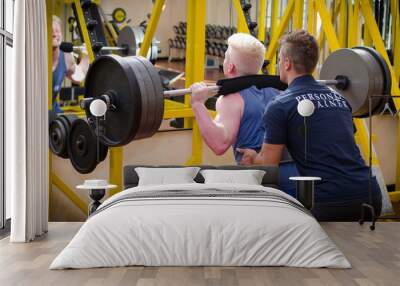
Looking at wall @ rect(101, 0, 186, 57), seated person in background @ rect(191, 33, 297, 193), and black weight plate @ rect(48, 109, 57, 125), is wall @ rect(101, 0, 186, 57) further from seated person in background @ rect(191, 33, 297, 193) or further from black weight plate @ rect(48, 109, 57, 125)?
black weight plate @ rect(48, 109, 57, 125)

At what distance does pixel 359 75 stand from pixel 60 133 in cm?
274

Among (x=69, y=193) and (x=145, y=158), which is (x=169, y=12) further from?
(x=69, y=193)

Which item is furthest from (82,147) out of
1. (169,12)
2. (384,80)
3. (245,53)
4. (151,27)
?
(384,80)

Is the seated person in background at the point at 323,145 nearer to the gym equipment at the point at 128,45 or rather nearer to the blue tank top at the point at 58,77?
the gym equipment at the point at 128,45

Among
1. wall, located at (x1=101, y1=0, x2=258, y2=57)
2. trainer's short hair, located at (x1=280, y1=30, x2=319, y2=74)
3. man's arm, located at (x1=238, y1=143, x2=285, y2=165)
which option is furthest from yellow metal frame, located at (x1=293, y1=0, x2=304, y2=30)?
man's arm, located at (x1=238, y1=143, x2=285, y2=165)

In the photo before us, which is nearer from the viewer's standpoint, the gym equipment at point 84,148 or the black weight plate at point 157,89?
the black weight plate at point 157,89

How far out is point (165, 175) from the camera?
5.16 m

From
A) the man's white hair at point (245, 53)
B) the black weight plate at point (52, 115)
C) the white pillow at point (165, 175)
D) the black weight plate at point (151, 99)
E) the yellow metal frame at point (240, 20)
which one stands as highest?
the yellow metal frame at point (240, 20)

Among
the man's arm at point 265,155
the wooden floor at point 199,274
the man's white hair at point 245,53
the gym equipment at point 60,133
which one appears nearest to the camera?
the wooden floor at point 199,274

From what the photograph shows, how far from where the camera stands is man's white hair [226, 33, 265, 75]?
5.27 metres

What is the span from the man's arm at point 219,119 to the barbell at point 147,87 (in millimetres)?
83

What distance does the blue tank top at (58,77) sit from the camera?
5.61 m

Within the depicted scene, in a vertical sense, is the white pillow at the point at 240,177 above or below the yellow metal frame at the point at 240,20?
below

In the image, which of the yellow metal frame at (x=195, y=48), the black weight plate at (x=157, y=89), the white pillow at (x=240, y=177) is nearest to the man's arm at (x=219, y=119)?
the yellow metal frame at (x=195, y=48)
